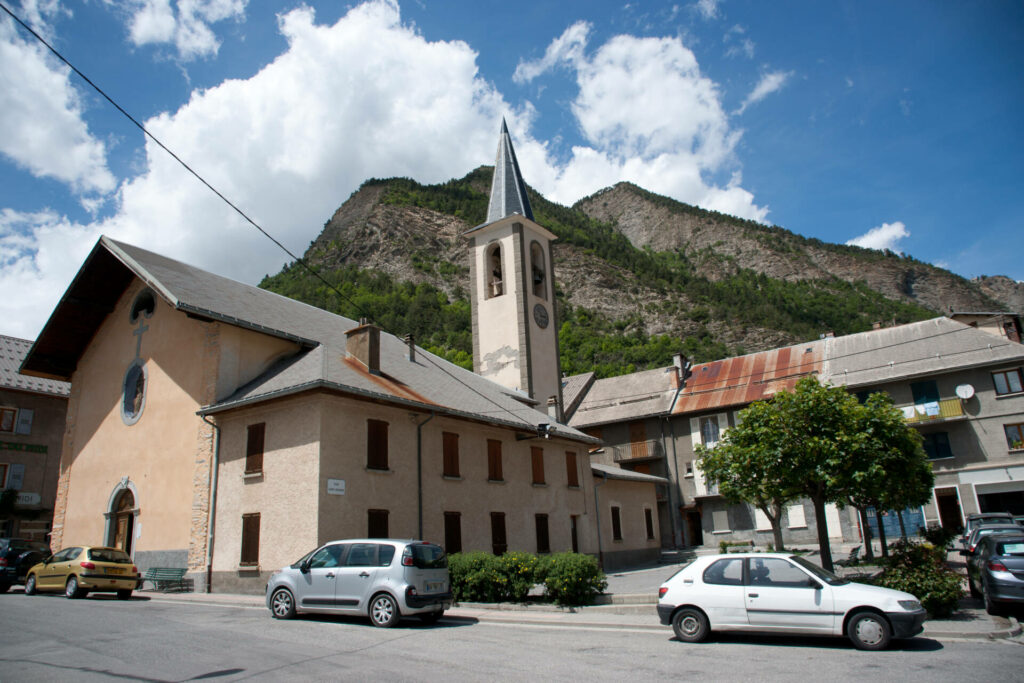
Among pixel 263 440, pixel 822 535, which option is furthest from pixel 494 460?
pixel 822 535

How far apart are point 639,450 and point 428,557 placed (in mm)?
30157

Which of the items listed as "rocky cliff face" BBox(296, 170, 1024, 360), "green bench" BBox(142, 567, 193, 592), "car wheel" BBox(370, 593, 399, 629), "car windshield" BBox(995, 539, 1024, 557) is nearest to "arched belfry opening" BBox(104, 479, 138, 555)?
"green bench" BBox(142, 567, 193, 592)

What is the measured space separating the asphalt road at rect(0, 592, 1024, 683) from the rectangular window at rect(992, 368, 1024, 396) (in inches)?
1135

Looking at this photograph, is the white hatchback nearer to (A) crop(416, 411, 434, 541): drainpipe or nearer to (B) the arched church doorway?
(A) crop(416, 411, 434, 541): drainpipe

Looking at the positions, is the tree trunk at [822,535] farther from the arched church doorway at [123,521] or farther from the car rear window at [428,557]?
the arched church doorway at [123,521]

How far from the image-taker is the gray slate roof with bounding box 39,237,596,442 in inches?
742

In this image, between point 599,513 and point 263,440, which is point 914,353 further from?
point 263,440

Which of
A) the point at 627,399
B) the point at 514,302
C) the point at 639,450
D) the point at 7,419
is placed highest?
the point at 514,302

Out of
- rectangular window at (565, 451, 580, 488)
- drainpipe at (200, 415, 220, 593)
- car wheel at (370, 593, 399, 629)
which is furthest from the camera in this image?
rectangular window at (565, 451, 580, 488)

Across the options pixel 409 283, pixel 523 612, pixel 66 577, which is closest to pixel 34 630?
pixel 66 577

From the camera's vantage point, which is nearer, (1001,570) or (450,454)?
(1001,570)

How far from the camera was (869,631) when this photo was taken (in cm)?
905

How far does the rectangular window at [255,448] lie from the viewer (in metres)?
18.4

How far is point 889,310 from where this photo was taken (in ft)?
313
